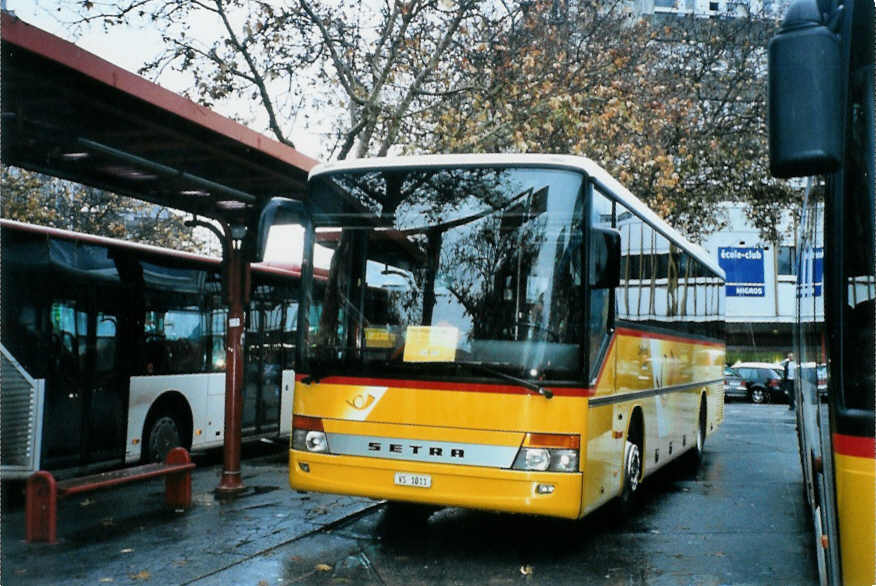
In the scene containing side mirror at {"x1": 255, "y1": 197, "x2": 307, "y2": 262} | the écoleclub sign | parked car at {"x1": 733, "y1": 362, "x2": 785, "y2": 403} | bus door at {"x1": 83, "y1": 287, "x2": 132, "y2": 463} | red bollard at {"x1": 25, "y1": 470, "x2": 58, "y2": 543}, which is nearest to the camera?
side mirror at {"x1": 255, "y1": 197, "x2": 307, "y2": 262}

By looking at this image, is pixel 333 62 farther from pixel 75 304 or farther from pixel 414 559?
pixel 414 559

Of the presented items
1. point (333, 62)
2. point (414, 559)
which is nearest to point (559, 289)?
point (414, 559)

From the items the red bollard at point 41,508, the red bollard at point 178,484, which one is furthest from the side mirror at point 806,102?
the red bollard at point 178,484

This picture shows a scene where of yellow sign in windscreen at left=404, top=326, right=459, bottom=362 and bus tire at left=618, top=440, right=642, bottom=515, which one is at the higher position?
yellow sign in windscreen at left=404, top=326, right=459, bottom=362

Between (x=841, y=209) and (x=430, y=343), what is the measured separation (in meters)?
3.85

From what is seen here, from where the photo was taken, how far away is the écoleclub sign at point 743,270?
42.4 metres

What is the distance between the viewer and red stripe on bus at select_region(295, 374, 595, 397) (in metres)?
6.92

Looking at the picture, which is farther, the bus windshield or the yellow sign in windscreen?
the yellow sign in windscreen

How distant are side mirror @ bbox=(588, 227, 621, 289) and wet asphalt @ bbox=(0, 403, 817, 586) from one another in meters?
2.26

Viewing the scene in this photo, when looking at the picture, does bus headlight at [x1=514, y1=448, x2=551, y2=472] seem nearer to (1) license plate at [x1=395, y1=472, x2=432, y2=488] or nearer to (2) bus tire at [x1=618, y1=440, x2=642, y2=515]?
(1) license plate at [x1=395, y1=472, x2=432, y2=488]

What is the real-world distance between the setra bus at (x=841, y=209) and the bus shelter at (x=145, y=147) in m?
5.35

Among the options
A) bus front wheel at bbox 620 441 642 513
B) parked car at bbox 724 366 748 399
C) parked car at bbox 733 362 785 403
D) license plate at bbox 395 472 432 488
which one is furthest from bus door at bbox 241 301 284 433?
parked car at bbox 733 362 785 403

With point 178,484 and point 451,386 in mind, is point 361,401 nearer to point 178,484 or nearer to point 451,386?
point 451,386

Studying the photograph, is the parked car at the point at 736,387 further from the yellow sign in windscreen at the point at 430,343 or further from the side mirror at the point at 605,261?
the yellow sign in windscreen at the point at 430,343
